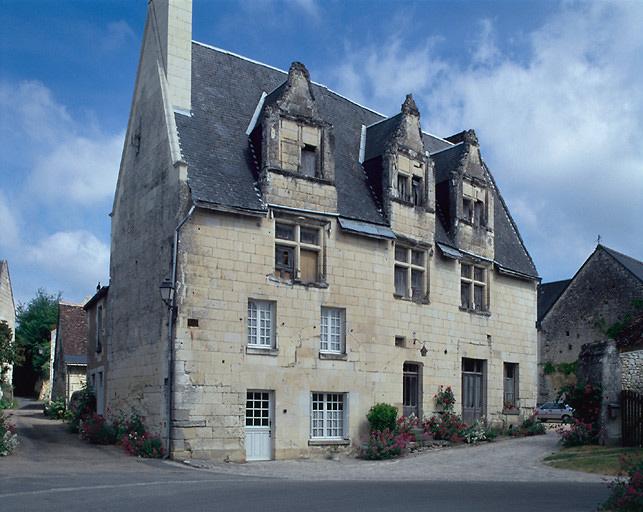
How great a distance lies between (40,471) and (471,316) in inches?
606

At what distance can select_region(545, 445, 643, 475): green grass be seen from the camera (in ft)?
55.3

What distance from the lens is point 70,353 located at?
Result: 3962 cm

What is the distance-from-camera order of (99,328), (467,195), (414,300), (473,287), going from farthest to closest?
1. (467,195)
2. (473,287)
3. (99,328)
4. (414,300)

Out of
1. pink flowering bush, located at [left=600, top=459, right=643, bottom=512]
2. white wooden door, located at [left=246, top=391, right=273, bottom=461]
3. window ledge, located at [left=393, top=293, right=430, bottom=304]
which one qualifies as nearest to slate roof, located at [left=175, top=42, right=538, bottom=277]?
window ledge, located at [left=393, top=293, right=430, bottom=304]

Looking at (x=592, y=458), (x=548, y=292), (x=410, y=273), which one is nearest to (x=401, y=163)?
(x=410, y=273)

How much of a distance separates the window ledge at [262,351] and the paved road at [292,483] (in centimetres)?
270

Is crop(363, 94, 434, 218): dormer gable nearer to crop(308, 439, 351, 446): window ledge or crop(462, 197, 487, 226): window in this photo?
crop(462, 197, 487, 226): window

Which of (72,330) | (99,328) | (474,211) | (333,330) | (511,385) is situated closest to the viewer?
(333,330)

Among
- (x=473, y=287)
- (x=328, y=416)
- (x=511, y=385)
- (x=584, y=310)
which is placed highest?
(x=584, y=310)

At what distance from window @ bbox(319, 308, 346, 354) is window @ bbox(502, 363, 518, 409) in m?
8.74

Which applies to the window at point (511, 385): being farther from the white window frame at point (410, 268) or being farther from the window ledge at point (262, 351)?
the window ledge at point (262, 351)

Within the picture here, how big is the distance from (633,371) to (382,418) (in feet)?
26.9

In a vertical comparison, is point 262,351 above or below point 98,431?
above

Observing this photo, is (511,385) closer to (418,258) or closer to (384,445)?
(418,258)
